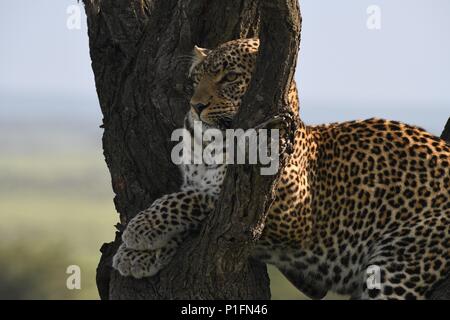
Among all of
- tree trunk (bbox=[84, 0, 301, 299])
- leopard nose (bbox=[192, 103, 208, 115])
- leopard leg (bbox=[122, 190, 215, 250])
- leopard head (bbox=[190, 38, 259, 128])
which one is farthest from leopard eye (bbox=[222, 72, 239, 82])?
leopard leg (bbox=[122, 190, 215, 250])

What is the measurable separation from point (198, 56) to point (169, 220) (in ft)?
4.31

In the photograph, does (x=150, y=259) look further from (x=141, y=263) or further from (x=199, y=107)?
(x=199, y=107)

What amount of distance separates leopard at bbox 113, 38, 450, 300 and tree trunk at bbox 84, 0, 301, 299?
0.22 meters

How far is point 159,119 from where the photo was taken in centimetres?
853

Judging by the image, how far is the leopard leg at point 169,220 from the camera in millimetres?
7855

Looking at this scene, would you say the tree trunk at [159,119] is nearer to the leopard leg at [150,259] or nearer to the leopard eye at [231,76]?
the leopard leg at [150,259]

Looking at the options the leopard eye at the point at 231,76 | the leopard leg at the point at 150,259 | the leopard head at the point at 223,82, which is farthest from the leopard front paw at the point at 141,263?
the leopard eye at the point at 231,76

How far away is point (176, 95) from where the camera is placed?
8383 mm

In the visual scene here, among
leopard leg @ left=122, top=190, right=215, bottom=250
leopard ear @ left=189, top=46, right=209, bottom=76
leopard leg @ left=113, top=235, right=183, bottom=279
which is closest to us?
leopard leg @ left=122, top=190, right=215, bottom=250

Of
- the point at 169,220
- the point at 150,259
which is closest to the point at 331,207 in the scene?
the point at 169,220

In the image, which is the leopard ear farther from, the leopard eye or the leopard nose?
the leopard nose

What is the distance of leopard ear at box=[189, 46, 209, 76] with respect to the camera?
8102 mm
